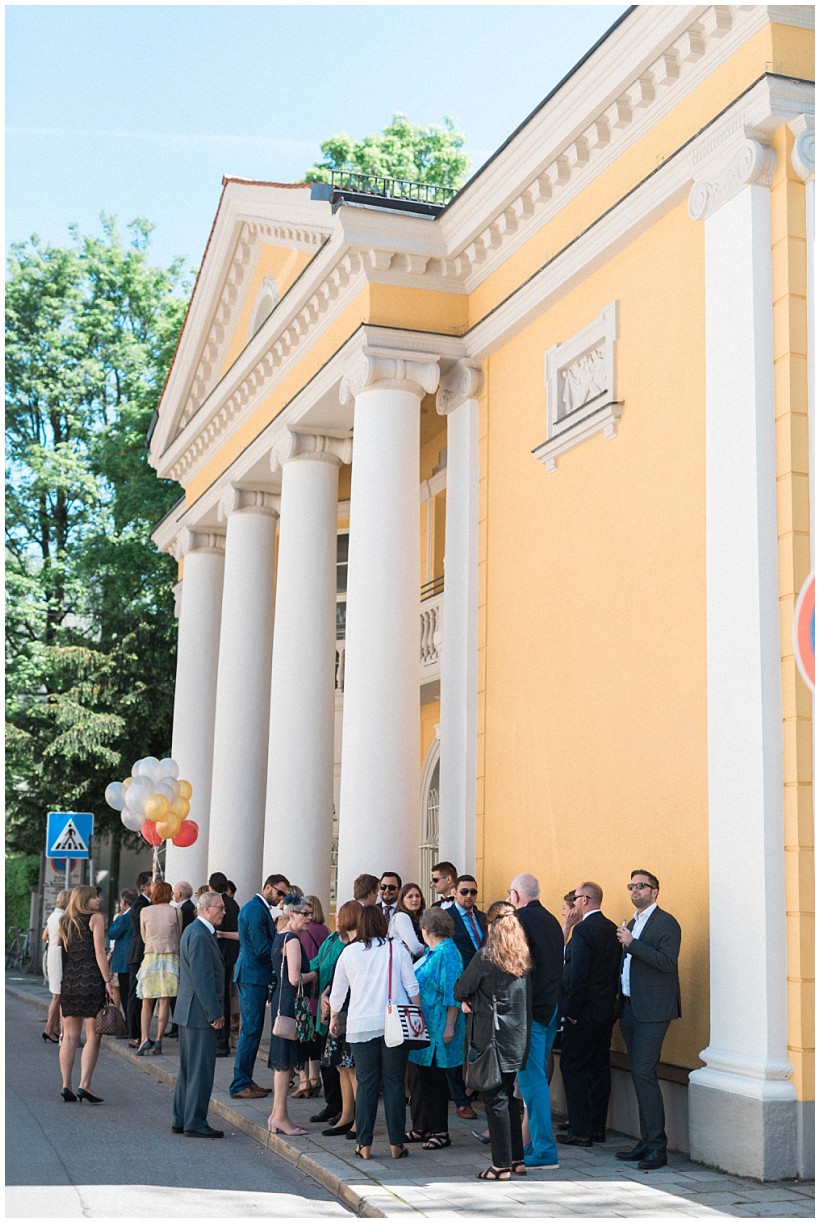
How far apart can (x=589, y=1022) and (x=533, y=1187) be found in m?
1.58

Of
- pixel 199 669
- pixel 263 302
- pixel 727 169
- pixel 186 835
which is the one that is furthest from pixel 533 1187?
pixel 199 669

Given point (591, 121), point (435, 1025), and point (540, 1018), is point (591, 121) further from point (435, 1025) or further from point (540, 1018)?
point (435, 1025)

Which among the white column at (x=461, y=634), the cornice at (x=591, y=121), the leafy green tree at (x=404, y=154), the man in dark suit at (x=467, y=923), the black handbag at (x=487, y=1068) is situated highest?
the leafy green tree at (x=404, y=154)

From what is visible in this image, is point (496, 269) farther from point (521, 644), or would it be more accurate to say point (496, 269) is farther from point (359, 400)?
point (521, 644)

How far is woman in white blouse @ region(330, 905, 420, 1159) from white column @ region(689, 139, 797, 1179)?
6.16 ft

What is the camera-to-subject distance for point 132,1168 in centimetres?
864

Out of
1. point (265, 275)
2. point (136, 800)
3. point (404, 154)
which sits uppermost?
point (404, 154)

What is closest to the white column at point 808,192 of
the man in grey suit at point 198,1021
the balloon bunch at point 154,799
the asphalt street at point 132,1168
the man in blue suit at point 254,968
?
the man in grey suit at point 198,1021

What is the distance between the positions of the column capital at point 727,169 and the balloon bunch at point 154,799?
31.7 feet

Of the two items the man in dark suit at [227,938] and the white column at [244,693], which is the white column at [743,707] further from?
the white column at [244,693]

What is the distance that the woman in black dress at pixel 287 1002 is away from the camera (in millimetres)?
9672

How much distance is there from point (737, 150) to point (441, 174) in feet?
79.7

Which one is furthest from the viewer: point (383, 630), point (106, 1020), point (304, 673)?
point (304, 673)

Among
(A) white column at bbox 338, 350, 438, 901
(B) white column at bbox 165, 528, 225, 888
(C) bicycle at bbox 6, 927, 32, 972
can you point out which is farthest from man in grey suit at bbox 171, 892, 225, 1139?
(C) bicycle at bbox 6, 927, 32, 972
